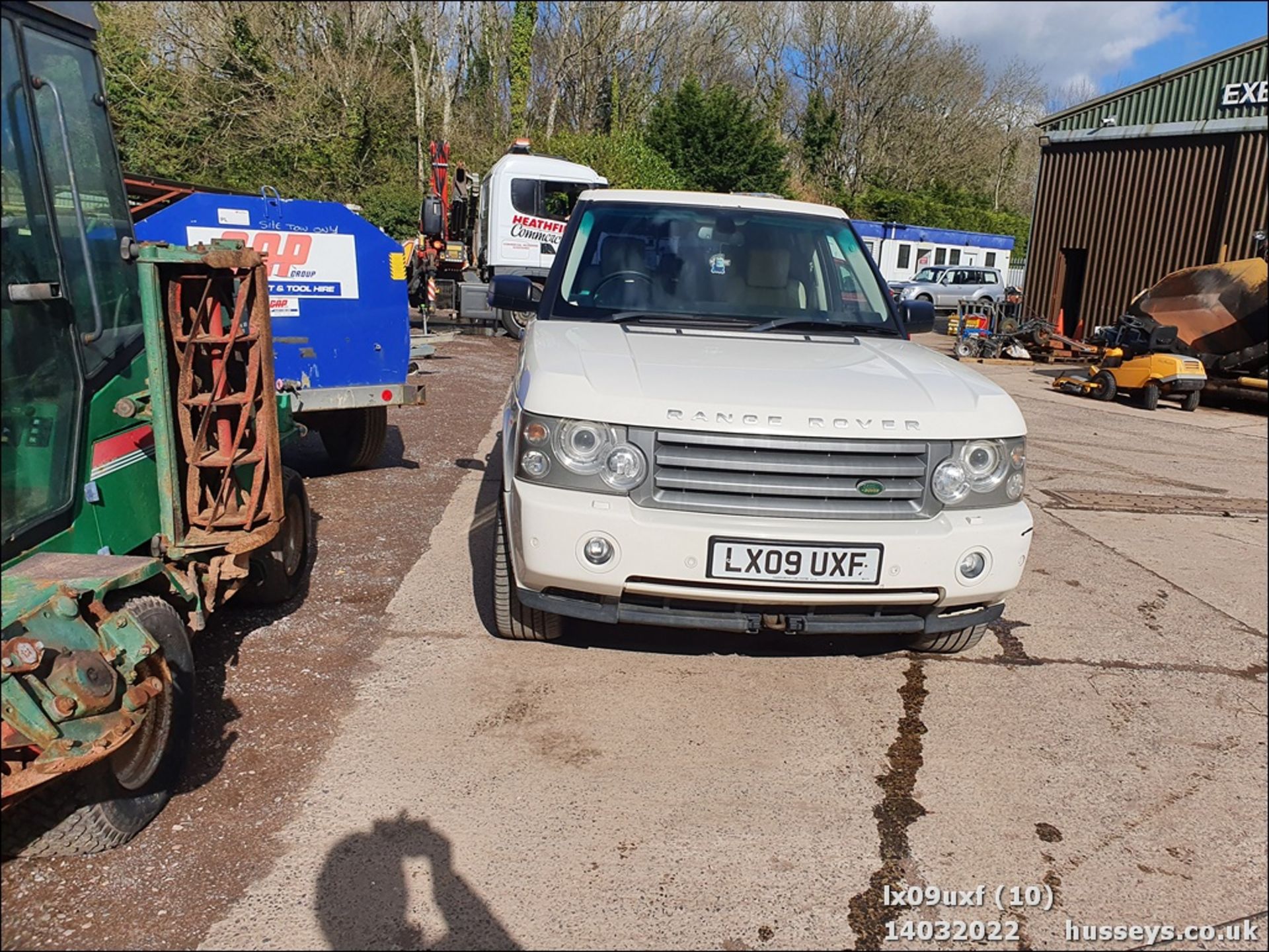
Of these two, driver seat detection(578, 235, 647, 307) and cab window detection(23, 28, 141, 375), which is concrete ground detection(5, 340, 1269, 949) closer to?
cab window detection(23, 28, 141, 375)

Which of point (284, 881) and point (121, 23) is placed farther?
point (121, 23)

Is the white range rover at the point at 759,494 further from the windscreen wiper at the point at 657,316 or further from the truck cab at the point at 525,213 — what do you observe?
the truck cab at the point at 525,213

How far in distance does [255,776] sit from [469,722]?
2.47ft

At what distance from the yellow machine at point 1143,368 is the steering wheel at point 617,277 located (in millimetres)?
10664

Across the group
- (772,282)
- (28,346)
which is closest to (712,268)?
(772,282)

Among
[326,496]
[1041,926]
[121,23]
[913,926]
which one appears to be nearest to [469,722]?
[913,926]

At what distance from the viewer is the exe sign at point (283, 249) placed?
5801mm

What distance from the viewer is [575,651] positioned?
4.06m

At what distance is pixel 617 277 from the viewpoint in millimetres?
4625

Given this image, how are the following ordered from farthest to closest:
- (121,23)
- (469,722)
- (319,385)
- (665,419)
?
1. (121,23)
2. (319,385)
3. (469,722)
4. (665,419)

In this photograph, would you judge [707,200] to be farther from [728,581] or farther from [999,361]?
[999,361]

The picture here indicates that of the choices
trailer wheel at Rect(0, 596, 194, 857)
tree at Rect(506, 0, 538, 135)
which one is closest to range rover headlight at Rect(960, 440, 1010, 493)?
trailer wheel at Rect(0, 596, 194, 857)

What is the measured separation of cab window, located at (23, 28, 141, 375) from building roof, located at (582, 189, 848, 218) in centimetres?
249

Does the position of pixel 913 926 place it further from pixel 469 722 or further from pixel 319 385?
pixel 319 385
